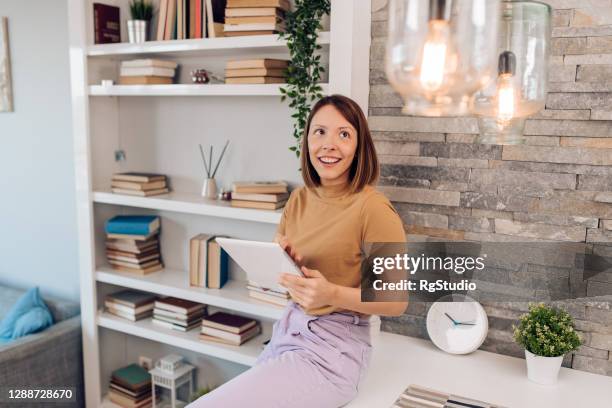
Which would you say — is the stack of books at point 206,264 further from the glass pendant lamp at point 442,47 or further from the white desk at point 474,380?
the glass pendant lamp at point 442,47

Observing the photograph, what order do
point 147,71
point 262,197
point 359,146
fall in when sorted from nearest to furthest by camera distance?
1. point 359,146
2. point 262,197
3. point 147,71

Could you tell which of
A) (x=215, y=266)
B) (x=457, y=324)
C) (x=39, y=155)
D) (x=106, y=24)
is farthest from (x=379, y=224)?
(x=39, y=155)

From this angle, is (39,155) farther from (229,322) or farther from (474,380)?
(474,380)

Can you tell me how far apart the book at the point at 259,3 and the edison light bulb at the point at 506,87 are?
1.43 meters

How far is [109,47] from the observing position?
2486 mm

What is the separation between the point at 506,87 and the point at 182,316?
6.70ft

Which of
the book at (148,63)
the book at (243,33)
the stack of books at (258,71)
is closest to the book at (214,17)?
the book at (243,33)

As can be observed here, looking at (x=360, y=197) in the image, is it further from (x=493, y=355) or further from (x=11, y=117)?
(x=11, y=117)

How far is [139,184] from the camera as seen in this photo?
2.54 metres

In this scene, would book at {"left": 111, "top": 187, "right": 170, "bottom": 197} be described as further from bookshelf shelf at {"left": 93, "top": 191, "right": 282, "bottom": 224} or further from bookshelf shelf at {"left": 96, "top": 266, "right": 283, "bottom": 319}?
bookshelf shelf at {"left": 96, "top": 266, "right": 283, "bottom": 319}

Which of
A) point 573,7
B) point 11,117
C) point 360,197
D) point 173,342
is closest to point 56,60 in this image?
point 11,117

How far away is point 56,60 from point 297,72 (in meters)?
1.59

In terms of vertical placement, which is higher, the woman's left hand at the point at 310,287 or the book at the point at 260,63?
the book at the point at 260,63

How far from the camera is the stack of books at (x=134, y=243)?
104 inches
